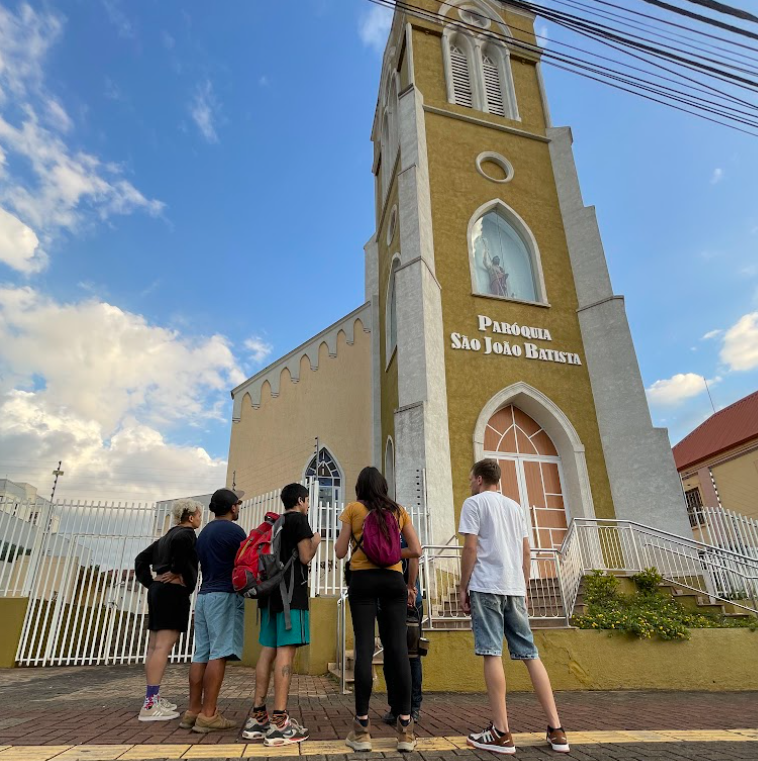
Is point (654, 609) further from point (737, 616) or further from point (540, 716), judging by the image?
point (540, 716)

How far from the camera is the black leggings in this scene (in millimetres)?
3102

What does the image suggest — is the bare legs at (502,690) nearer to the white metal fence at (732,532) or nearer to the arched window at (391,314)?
the white metal fence at (732,532)

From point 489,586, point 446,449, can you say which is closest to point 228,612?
point 489,586

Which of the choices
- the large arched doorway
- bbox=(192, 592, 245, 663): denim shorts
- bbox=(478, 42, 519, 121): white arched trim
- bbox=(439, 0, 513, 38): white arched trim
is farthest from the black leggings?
bbox=(439, 0, 513, 38): white arched trim

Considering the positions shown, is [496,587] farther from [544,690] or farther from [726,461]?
[726,461]

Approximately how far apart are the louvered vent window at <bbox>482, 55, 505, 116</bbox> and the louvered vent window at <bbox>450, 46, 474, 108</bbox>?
0.58 meters

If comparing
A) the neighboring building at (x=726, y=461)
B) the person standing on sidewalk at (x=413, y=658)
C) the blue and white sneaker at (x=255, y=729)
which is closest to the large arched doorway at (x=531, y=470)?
the person standing on sidewalk at (x=413, y=658)

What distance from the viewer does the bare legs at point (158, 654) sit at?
4023 millimetres

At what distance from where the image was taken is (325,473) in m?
15.1

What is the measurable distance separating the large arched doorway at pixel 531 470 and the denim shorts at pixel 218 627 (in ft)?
25.4

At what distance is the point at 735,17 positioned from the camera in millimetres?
6074

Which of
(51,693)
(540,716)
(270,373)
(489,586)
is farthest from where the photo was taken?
(270,373)

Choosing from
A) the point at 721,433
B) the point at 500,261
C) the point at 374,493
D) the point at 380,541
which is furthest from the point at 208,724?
the point at 721,433

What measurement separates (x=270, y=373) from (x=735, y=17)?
48.8ft
